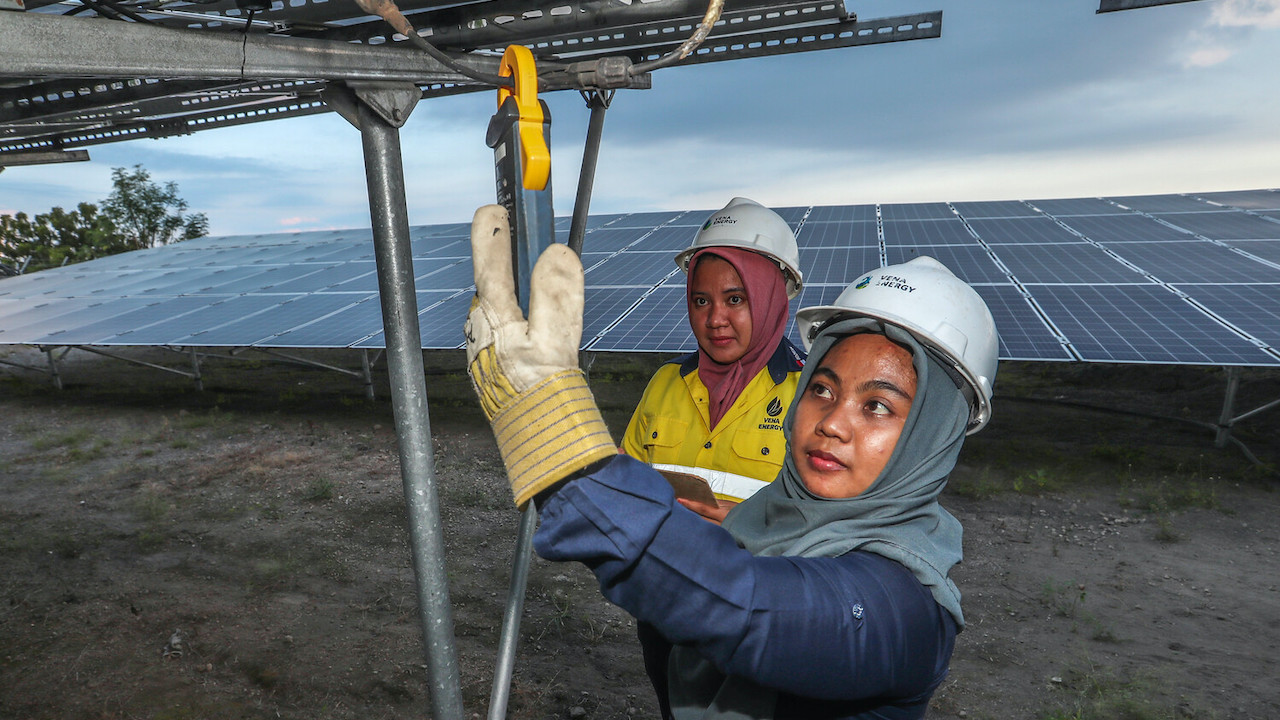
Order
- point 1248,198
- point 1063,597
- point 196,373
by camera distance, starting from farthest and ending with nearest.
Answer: point 196,373
point 1248,198
point 1063,597

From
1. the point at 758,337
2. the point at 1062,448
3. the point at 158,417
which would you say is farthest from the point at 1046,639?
the point at 158,417

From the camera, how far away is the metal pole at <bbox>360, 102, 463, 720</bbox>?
287 cm

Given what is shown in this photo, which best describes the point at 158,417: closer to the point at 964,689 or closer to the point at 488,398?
the point at 964,689

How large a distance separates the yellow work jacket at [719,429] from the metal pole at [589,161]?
836 millimetres

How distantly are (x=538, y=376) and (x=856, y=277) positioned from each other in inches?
332

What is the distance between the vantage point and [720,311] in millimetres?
3105

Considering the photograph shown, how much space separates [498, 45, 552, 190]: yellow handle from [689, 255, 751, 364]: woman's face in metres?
1.51

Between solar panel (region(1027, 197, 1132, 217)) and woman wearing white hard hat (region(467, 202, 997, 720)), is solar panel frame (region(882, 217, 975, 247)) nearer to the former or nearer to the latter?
solar panel (region(1027, 197, 1132, 217))

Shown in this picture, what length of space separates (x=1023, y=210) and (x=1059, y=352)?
713 cm

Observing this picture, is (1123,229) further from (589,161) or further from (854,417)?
(854,417)

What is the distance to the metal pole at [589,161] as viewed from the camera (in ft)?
11.5

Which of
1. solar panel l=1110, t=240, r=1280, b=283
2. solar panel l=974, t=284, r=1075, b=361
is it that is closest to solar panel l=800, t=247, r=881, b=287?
solar panel l=974, t=284, r=1075, b=361

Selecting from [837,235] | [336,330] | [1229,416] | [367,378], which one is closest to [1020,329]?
[1229,416]

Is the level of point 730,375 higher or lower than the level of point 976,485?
higher
